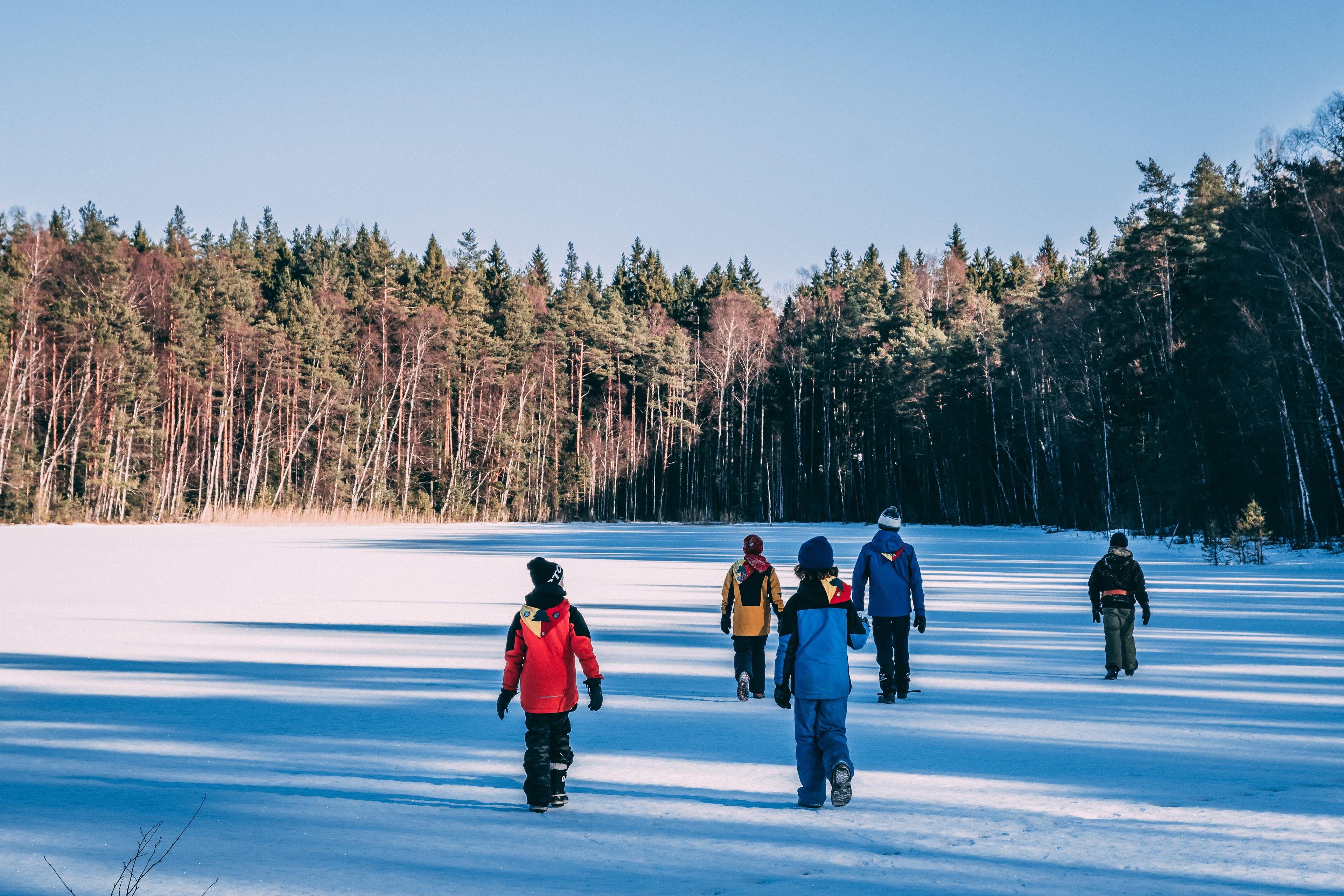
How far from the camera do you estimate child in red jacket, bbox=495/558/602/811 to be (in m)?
5.64

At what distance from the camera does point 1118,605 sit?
32.8 feet

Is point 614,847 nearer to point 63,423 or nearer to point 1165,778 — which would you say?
point 1165,778

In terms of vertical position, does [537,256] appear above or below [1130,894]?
above

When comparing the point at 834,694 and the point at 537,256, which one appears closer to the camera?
the point at 834,694

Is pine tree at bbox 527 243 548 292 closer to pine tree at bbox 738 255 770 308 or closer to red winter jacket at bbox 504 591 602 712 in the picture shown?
pine tree at bbox 738 255 770 308

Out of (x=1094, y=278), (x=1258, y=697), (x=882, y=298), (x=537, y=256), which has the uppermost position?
(x=537, y=256)

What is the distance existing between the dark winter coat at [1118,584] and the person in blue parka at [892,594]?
6.96 feet

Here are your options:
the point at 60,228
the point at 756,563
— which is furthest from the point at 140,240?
the point at 756,563

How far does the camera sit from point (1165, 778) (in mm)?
6215

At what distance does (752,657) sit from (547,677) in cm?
384

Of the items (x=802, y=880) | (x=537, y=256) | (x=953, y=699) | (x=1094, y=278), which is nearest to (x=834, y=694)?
(x=802, y=880)

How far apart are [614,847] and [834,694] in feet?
5.02

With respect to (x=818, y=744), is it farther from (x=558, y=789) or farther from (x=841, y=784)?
(x=558, y=789)

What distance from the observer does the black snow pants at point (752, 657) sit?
909 cm
